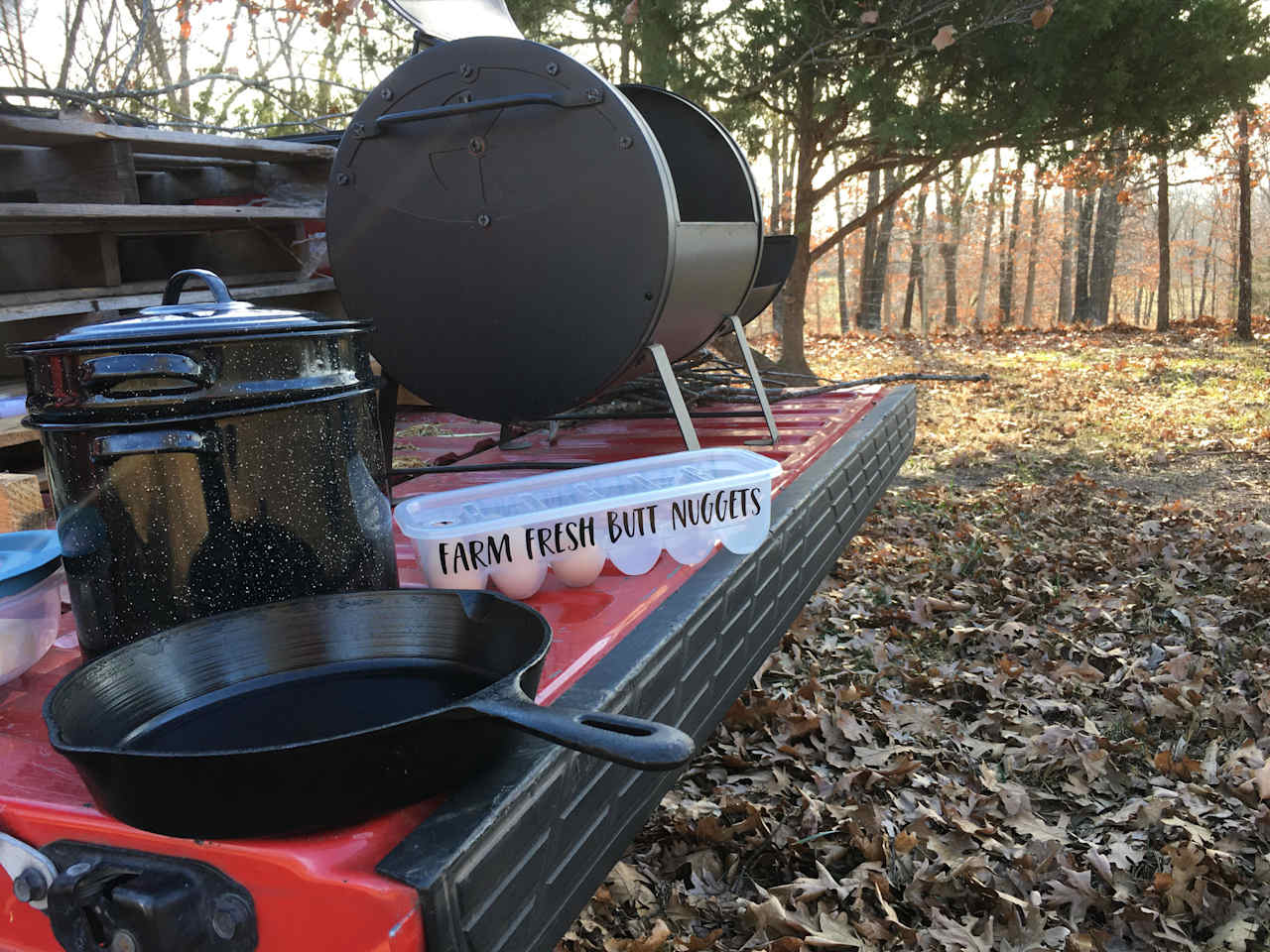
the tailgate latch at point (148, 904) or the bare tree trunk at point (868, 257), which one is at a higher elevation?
the bare tree trunk at point (868, 257)

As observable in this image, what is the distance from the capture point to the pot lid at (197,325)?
4.21ft

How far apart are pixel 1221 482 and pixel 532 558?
5.44m

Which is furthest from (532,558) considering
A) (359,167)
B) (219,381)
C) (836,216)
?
(836,216)

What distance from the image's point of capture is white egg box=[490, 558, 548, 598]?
1781 mm

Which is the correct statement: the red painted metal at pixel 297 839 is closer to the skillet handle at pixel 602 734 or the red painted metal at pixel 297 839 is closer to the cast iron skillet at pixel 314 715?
the cast iron skillet at pixel 314 715

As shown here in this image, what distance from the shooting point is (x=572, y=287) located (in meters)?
2.45

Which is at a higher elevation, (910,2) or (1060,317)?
(910,2)

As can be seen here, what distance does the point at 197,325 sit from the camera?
4.28 ft

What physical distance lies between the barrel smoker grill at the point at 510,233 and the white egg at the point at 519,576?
84 centimetres

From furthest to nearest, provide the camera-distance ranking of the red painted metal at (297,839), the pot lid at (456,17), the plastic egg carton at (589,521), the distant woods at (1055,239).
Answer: the distant woods at (1055,239) → the pot lid at (456,17) → the plastic egg carton at (589,521) → the red painted metal at (297,839)

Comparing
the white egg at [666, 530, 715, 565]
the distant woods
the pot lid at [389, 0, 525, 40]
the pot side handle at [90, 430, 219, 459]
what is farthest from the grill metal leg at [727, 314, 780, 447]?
the distant woods

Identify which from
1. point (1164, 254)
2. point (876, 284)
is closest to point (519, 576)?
point (1164, 254)

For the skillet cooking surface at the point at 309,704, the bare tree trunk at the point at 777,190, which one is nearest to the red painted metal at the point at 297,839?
the skillet cooking surface at the point at 309,704

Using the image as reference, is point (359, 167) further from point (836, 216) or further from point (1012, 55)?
point (836, 216)
